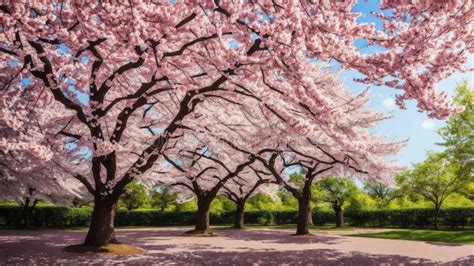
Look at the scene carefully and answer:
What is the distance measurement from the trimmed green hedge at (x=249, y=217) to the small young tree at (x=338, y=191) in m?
3.61

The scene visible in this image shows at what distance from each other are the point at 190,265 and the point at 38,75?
7.01 m

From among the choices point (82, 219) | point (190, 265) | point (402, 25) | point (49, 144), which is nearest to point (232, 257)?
point (190, 265)

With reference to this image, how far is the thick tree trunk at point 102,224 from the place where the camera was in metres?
14.5

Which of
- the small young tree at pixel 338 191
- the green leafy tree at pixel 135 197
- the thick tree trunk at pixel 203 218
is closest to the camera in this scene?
the thick tree trunk at pixel 203 218

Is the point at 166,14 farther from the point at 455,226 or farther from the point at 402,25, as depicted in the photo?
the point at 455,226

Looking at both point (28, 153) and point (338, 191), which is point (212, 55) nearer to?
point (28, 153)

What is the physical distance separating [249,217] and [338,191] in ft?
37.1

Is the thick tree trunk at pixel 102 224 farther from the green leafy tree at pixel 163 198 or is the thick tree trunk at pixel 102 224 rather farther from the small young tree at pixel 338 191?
the green leafy tree at pixel 163 198

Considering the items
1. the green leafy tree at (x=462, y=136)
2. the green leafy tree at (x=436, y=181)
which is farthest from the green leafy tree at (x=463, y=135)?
the green leafy tree at (x=436, y=181)

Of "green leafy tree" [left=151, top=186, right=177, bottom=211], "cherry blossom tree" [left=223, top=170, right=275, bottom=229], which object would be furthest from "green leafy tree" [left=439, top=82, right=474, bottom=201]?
"green leafy tree" [left=151, top=186, right=177, bottom=211]

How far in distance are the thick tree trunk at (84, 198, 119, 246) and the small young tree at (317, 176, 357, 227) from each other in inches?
1105

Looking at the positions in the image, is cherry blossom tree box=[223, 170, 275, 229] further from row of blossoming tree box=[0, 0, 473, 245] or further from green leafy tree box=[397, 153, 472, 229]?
row of blossoming tree box=[0, 0, 473, 245]

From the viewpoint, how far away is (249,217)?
45.7 meters

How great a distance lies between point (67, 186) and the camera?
20.8 metres
